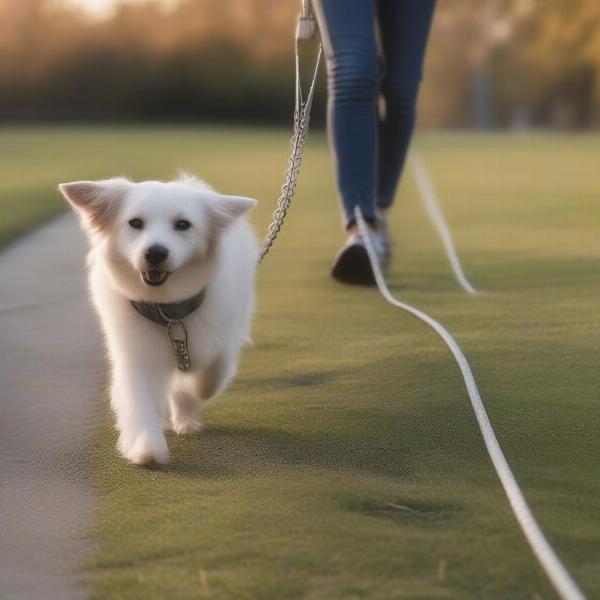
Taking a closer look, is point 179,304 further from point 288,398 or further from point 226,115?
point 226,115

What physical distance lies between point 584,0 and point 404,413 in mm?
31785

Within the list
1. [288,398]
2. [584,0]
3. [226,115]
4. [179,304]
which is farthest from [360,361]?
[226,115]

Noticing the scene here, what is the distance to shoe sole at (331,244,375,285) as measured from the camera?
527 cm

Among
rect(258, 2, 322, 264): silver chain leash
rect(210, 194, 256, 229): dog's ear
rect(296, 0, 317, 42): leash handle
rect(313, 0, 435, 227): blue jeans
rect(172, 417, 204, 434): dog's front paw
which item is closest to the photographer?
rect(210, 194, 256, 229): dog's ear

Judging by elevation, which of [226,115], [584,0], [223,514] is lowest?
[226,115]

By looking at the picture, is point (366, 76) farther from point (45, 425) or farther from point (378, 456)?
point (378, 456)

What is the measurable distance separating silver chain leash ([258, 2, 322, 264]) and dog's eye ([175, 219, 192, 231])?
2.93 ft

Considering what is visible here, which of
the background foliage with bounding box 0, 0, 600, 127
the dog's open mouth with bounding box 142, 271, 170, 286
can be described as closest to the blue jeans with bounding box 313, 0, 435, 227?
the dog's open mouth with bounding box 142, 271, 170, 286

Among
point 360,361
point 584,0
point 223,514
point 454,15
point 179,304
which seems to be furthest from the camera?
point 454,15

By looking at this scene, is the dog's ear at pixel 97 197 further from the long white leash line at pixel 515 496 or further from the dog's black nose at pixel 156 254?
the long white leash line at pixel 515 496

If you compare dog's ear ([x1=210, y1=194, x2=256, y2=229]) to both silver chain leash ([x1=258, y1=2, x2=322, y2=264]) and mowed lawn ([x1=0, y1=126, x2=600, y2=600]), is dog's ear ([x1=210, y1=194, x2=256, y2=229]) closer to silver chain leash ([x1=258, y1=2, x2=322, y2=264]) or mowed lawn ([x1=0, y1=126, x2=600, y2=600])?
mowed lawn ([x1=0, y1=126, x2=600, y2=600])

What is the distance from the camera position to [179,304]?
318 cm

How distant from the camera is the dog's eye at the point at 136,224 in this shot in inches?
123

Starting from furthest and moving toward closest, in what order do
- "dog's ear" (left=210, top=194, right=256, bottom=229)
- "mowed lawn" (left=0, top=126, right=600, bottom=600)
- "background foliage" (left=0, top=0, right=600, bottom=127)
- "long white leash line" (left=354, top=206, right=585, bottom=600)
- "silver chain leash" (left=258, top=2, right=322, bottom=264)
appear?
"background foliage" (left=0, top=0, right=600, bottom=127) < "silver chain leash" (left=258, top=2, right=322, bottom=264) < "dog's ear" (left=210, top=194, right=256, bottom=229) < "mowed lawn" (left=0, top=126, right=600, bottom=600) < "long white leash line" (left=354, top=206, right=585, bottom=600)
